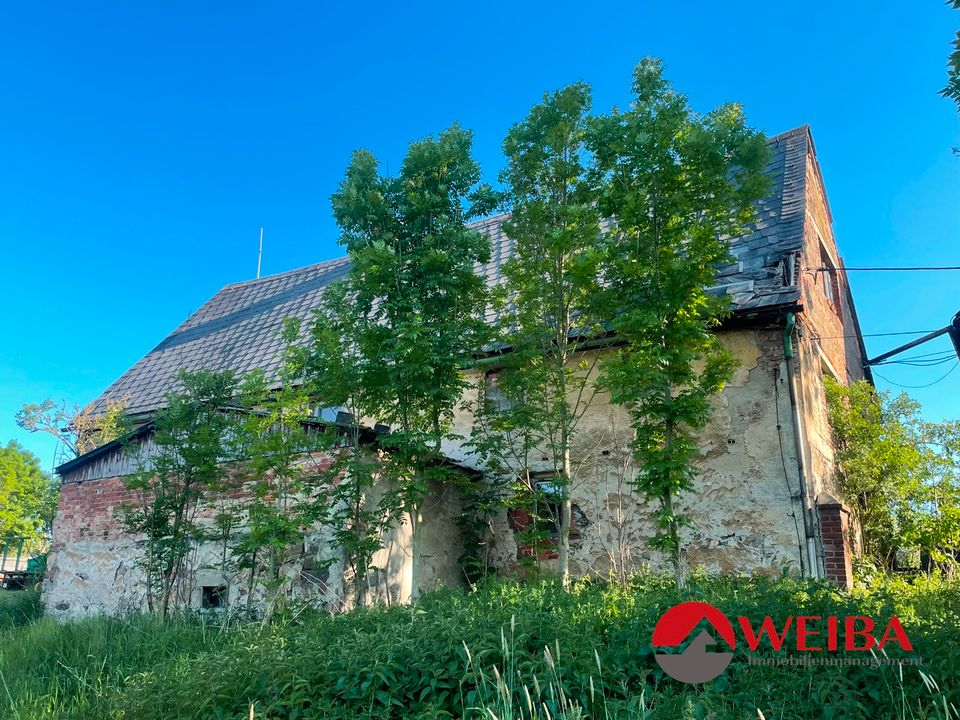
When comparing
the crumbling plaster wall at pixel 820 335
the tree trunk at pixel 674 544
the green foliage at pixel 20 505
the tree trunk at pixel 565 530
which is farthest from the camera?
the green foliage at pixel 20 505

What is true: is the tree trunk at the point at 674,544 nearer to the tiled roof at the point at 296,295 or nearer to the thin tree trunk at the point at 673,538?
the thin tree trunk at the point at 673,538

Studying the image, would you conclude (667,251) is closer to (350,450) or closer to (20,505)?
(350,450)

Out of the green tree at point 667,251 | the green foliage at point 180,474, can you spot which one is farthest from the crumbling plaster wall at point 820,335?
the green foliage at point 180,474

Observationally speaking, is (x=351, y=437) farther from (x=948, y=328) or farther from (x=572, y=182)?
(x=948, y=328)

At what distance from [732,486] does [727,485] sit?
0.07 metres

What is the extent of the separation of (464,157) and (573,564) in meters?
6.19

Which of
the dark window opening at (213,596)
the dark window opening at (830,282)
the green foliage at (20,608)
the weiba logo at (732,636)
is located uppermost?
the dark window opening at (830,282)

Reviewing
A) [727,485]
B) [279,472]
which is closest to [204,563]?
[279,472]

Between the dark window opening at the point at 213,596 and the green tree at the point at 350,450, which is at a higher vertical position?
the green tree at the point at 350,450

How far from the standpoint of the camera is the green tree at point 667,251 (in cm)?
659

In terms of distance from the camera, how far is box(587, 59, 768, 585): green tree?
21.6 ft

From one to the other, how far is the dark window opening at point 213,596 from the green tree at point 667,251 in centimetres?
678

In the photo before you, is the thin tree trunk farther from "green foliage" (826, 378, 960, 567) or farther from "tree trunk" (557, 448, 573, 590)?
"green foliage" (826, 378, 960, 567)

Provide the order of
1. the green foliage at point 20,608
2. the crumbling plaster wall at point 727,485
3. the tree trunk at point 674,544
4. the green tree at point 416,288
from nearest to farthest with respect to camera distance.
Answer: the tree trunk at point 674,544
the green tree at point 416,288
the crumbling plaster wall at point 727,485
the green foliage at point 20,608
